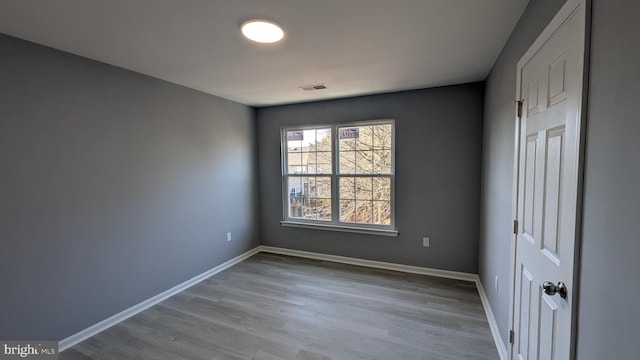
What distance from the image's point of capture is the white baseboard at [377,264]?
3377 millimetres

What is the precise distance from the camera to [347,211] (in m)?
4.02

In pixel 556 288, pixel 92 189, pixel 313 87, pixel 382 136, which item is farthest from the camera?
pixel 382 136

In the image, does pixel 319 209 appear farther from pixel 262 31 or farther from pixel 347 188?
pixel 262 31

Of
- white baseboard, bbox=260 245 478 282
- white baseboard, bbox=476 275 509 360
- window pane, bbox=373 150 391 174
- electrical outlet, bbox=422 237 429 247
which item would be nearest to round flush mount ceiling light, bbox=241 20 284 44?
window pane, bbox=373 150 391 174

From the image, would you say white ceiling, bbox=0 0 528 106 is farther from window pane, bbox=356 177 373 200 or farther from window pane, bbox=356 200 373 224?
window pane, bbox=356 200 373 224

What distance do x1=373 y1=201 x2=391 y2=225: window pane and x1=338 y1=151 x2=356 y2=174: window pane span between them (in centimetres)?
59

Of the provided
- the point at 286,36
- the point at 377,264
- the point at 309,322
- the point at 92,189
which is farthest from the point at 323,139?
the point at 92,189

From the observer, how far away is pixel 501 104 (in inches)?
87.7

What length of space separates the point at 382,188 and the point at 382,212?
0.34 meters

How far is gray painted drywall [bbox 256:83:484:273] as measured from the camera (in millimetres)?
3240

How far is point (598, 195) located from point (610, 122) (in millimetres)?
242

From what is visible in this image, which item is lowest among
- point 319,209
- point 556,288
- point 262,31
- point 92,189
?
point 319,209

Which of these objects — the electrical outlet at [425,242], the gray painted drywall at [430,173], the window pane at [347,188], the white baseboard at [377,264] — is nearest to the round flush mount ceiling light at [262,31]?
the gray painted drywall at [430,173]

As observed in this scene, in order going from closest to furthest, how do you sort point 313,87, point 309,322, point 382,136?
1. point 309,322
2. point 313,87
3. point 382,136
